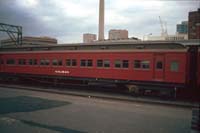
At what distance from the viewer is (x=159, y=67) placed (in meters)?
15.6

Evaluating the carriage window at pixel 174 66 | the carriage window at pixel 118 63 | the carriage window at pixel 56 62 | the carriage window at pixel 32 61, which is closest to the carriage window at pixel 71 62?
the carriage window at pixel 56 62

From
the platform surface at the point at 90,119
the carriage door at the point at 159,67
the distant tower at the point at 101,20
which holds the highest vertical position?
the distant tower at the point at 101,20

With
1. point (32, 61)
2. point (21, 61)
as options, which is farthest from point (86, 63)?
point (21, 61)

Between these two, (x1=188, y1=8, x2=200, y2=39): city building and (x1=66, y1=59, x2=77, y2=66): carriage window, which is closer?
(x1=66, y1=59, x2=77, y2=66): carriage window

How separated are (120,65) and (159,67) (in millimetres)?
2995

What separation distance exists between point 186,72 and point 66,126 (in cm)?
983

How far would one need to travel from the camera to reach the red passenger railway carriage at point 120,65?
49.4 ft

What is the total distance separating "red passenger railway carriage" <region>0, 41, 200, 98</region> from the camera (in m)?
15.1

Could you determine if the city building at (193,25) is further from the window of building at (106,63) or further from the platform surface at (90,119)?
the platform surface at (90,119)

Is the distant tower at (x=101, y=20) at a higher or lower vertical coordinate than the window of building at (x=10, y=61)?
higher

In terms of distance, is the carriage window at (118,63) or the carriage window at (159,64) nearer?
the carriage window at (159,64)

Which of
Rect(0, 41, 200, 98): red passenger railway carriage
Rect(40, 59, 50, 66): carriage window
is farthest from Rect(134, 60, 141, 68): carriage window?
Rect(40, 59, 50, 66): carriage window

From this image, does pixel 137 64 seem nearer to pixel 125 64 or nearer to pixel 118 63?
pixel 125 64

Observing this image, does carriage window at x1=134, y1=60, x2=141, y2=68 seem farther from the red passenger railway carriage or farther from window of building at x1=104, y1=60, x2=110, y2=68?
window of building at x1=104, y1=60, x2=110, y2=68
